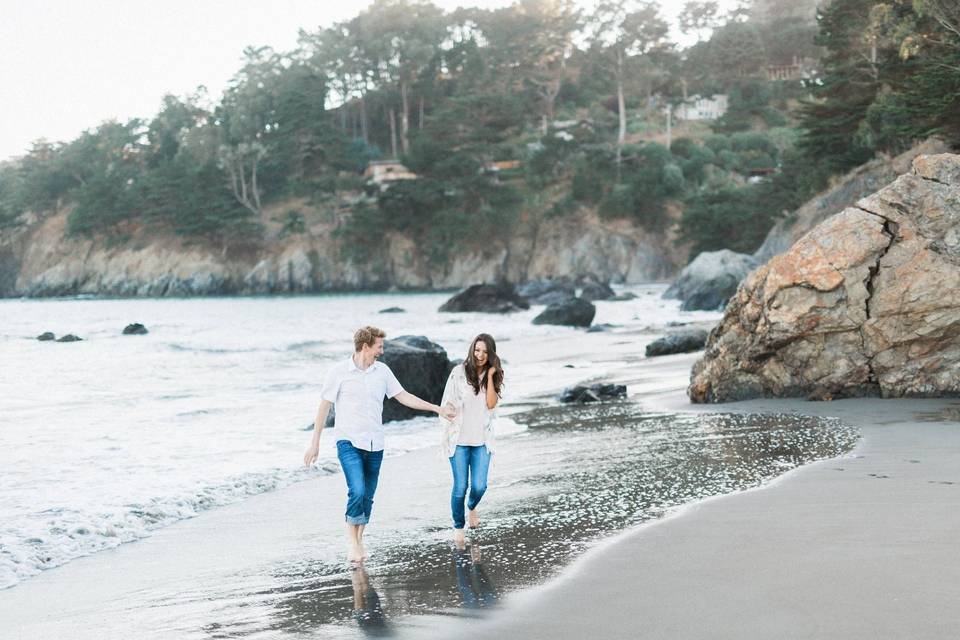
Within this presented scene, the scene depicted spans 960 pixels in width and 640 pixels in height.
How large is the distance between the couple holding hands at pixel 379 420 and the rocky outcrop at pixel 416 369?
21.6 ft

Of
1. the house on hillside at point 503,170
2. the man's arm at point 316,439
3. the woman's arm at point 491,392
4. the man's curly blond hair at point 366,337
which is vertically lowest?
the man's arm at point 316,439

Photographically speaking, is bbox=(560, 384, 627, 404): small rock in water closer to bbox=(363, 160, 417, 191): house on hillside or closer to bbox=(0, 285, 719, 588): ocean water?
bbox=(0, 285, 719, 588): ocean water

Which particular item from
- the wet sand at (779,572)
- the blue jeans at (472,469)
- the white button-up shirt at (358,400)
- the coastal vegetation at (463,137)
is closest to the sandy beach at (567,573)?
the wet sand at (779,572)

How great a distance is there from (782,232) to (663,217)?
97.9ft

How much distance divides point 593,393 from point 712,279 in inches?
979

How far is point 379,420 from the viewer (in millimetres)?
6023

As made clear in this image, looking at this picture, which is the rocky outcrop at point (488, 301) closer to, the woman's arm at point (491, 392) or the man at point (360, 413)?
the woman's arm at point (491, 392)

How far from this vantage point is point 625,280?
6988 cm

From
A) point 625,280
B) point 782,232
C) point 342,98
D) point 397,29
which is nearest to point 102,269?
point 342,98

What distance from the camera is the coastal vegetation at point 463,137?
6969cm

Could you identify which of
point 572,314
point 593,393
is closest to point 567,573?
A: point 593,393

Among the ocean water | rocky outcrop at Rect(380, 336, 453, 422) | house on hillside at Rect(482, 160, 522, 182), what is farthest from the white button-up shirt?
house on hillside at Rect(482, 160, 522, 182)

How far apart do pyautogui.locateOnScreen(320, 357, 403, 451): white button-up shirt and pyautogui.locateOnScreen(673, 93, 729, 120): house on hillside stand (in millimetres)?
80723

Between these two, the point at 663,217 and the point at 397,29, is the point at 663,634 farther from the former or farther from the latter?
the point at 397,29
